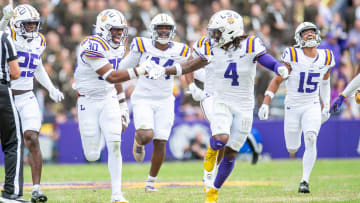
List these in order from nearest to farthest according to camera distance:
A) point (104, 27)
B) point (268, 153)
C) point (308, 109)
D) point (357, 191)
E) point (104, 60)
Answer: point (104, 60)
point (104, 27)
point (357, 191)
point (308, 109)
point (268, 153)

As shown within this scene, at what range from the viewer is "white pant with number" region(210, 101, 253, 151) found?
7219mm

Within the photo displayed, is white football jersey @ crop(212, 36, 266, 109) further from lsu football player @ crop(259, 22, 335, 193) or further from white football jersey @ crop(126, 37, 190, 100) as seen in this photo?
lsu football player @ crop(259, 22, 335, 193)

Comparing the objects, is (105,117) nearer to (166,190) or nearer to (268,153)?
(166,190)

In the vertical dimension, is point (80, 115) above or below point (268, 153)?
above

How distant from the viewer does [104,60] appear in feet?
23.5

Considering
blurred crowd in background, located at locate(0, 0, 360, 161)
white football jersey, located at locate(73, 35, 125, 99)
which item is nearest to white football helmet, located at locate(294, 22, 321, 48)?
white football jersey, located at locate(73, 35, 125, 99)

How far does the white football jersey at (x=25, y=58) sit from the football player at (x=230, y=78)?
2.22m

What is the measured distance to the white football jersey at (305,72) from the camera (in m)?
9.18

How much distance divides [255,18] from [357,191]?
8411mm

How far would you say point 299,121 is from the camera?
9.23 meters

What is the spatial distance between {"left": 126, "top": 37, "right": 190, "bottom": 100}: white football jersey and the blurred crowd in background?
592 cm

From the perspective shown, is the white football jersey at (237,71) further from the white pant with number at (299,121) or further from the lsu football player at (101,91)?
the white pant with number at (299,121)

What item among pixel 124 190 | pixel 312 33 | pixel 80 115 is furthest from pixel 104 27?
pixel 312 33

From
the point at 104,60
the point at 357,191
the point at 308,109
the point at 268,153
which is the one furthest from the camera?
the point at 268,153
